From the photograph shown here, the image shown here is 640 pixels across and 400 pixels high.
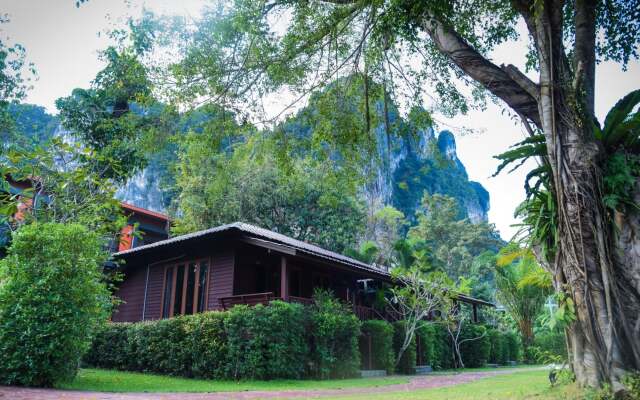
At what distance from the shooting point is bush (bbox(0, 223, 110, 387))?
7766 mm

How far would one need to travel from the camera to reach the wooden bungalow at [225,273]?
14016 mm

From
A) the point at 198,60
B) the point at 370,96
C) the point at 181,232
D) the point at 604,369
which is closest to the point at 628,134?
the point at 604,369

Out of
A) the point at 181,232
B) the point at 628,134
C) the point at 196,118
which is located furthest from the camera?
the point at 181,232

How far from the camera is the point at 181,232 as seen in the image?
1136 inches

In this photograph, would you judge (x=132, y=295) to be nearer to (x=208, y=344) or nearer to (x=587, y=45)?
(x=208, y=344)

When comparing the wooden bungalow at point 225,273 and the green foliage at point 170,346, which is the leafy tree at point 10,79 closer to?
the wooden bungalow at point 225,273

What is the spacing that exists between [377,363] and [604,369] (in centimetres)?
1046

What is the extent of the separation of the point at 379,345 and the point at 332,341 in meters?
2.66

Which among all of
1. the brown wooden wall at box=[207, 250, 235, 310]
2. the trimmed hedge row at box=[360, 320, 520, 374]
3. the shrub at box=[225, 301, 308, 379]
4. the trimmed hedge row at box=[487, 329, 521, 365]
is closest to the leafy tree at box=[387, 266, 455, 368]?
the trimmed hedge row at box=[360, 320, 520, 374]

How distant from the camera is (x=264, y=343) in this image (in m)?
11.2

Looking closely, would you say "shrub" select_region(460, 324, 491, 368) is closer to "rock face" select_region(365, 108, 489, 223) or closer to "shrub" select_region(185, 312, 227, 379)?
"rock face" select_region(365, 108, 489, 223)

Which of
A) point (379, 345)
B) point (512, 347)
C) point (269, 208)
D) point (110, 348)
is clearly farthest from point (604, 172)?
point (269, 208)

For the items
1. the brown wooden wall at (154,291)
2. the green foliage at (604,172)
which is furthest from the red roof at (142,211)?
the green foliage at (604,172)

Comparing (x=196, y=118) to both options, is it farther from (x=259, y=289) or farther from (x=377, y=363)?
(x=377, y=363)
